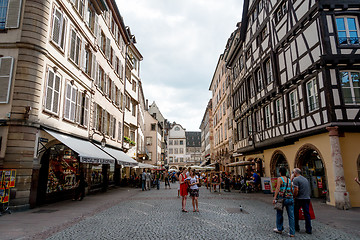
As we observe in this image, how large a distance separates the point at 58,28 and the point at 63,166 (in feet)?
23.9

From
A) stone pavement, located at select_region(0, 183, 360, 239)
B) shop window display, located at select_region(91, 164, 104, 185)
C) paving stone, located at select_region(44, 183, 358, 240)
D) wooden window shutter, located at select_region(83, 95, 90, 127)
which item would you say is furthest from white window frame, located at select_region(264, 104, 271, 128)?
shop window display, located at select_region(91, 164, 104, 185)

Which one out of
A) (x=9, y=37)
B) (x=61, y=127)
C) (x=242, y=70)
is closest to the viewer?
(x=9, y=37)

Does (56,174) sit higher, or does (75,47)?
(75,47)

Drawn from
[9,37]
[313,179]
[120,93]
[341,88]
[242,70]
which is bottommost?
[313,179]

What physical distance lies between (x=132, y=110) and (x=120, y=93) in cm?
606

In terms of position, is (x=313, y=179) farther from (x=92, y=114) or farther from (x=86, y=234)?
(x=92, y=114)

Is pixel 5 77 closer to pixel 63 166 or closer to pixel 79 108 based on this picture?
pixel 79 108

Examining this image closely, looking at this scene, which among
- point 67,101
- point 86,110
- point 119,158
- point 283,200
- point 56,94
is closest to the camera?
point 283,200

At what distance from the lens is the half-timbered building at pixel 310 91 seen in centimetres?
1173

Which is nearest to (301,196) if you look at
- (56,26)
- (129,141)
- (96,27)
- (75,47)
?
(56,26)

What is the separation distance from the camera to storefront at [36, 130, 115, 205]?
11711 millimetres

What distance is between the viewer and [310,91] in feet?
44.3

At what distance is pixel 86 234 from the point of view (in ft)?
21.9

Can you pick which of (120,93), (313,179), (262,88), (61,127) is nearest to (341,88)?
(313,179)
